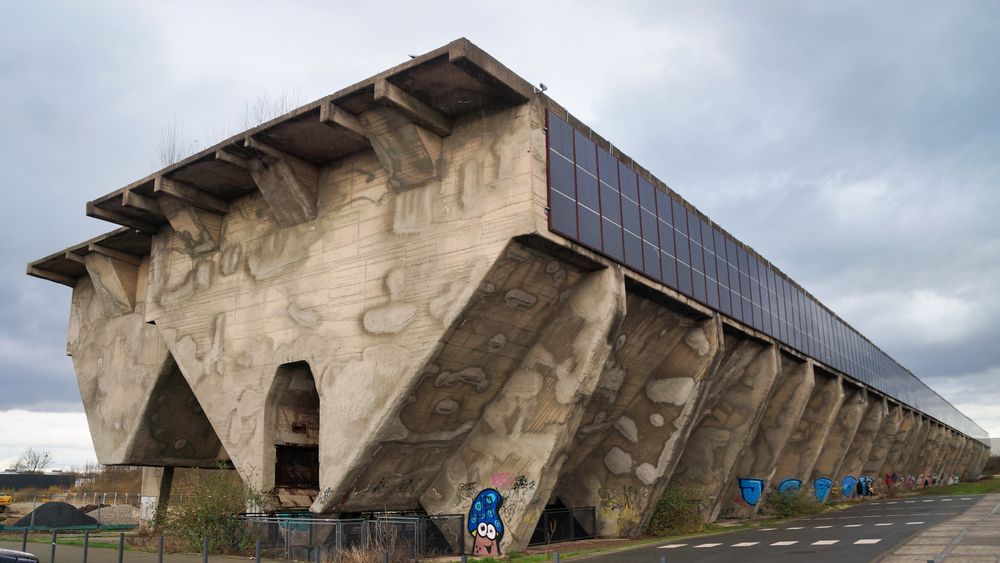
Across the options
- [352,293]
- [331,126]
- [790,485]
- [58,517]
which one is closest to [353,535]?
[352,293]

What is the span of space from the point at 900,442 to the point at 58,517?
6653 cm

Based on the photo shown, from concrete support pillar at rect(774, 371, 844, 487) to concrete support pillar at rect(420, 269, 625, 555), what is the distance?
27233 millimetres

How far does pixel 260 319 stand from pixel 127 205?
716 centimetres

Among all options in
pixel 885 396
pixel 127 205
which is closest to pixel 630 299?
pixel 127 205

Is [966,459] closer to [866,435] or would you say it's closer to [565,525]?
[866,435]

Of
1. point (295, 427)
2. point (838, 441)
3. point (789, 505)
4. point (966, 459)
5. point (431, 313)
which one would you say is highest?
point (431, 313)

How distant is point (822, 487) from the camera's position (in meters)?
50.4

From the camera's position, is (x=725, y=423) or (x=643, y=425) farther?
(x=725, y=423)

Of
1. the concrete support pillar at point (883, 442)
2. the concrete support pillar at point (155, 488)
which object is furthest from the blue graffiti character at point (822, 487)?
the concrete support pillar at point (155, 488)

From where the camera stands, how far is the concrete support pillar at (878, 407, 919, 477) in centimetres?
6950

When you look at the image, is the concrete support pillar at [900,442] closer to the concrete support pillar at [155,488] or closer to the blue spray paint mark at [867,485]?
the blue spray paint mark at [867,485]

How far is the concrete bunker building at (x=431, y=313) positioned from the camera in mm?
21578

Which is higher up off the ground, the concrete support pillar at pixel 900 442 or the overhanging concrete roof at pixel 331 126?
the overhanging concrete roof at pixel 331 126

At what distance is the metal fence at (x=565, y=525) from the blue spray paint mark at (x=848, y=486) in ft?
125
